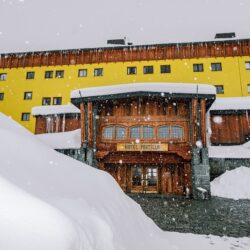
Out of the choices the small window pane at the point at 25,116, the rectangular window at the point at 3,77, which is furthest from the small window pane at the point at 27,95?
the rectangular window at the point at 3,77

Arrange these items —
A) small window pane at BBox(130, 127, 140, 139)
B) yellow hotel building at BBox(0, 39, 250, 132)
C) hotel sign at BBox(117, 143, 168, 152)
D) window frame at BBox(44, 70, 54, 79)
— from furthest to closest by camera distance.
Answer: window frame at BBox(44, 70, 54, 79) < yellow hotel building at BBox(0, 39, 250, 132) < small window pane at BBox(130, 127, 140, 139) < hotel sign at BBox(117, 143, 168, 152)

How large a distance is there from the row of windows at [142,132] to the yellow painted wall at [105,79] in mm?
12797

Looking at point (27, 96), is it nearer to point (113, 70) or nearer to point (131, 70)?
point (113, 70)

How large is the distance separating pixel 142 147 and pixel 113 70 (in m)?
14.9

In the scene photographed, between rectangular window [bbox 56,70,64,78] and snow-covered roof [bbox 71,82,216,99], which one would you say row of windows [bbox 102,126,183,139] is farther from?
rectangular window [bbox 56,70,64,78]

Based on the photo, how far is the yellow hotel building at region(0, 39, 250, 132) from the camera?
2688cm

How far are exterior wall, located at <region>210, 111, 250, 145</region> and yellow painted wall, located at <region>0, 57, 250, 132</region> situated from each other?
593 cm

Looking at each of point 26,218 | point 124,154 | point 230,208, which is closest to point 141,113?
point 124,154

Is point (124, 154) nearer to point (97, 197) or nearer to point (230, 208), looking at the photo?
point (230, 208)

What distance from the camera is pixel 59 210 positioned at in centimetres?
233

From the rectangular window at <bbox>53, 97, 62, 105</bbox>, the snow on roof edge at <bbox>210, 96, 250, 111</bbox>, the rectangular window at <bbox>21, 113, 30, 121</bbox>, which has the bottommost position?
the snow on roof edge at <bbox>210, 96, 250, 111</bbox>

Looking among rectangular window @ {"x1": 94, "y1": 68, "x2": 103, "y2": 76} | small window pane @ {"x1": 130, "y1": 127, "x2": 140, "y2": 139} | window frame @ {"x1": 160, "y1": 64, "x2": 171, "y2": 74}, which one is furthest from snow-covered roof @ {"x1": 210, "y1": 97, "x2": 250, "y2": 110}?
rectangular window @ {"x1": 94, "y1": 68, "x2": 103, "y2": 76}

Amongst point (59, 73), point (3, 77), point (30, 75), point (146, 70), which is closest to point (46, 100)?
point (59, 73)

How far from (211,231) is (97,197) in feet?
13.9
